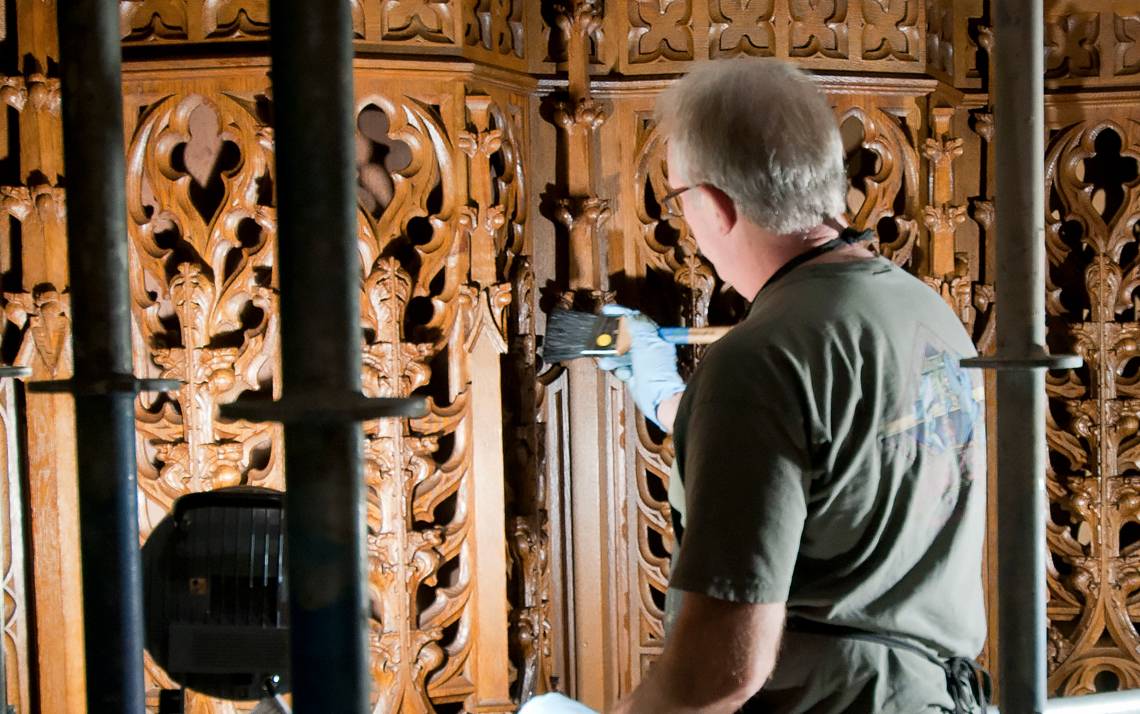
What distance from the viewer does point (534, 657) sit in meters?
2.99

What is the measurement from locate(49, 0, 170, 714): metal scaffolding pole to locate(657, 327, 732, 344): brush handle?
1.90 meters

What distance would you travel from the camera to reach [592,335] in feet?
9.42

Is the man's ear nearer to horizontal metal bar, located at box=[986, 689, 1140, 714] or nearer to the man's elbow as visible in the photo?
the man's elbow

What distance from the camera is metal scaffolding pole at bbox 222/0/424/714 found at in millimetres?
809

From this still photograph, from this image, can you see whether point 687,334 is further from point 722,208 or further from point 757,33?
point 722,208

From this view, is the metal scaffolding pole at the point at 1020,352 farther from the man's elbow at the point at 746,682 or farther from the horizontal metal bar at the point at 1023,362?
the man's elbow at the point at 746,682

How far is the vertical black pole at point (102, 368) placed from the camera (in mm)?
1048

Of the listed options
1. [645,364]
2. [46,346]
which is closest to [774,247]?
[645,364]

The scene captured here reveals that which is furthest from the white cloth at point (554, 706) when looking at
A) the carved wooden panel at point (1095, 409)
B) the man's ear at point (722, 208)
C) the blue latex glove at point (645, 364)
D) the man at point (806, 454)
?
the carved wooden panel at point (1095, 409)

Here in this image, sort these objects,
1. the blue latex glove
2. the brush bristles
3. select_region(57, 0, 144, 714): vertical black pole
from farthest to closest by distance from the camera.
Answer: the brush bristles, the blue latex glove, select_region(57, 0, 144, 714): vertical black pole

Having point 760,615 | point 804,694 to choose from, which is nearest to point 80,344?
point 760,615

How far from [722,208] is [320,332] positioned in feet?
2.17

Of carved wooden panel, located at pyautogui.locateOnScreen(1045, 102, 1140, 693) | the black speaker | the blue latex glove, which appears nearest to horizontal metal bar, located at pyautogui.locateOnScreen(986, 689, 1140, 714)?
the black speaker

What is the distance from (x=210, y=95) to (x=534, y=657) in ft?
5.16
